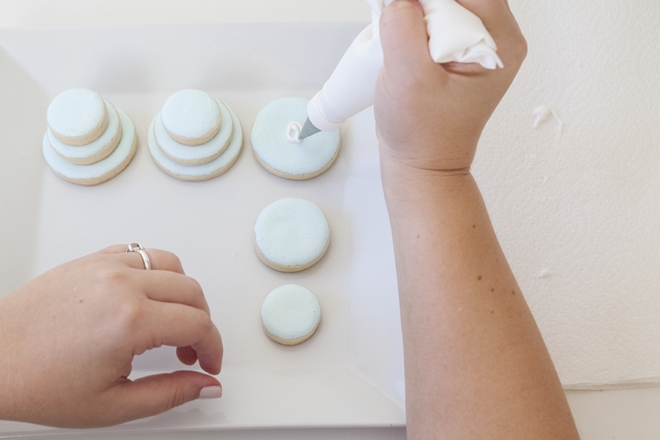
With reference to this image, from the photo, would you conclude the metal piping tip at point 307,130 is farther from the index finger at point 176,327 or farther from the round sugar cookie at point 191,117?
the index finger at point 176,327

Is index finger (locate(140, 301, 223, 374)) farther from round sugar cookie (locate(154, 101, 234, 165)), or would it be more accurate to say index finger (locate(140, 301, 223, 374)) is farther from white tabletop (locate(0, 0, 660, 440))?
white tabletop (locate(0, 0, 660, 440))

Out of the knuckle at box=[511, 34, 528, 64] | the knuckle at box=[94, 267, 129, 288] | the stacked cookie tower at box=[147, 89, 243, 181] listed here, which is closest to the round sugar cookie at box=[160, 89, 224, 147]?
the stacked cookie tower at box=[147, 89, 243, 181]

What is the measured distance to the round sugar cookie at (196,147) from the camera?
0.56 metres

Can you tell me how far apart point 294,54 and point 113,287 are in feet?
1.21

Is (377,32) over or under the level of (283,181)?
over

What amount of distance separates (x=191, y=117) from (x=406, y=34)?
0.31 metres

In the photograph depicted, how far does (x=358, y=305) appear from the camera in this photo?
0.53 m

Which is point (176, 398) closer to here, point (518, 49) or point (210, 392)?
point (210, 392)

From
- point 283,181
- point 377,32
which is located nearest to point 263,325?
point 283,181

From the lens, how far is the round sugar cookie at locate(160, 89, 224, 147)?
554 mm

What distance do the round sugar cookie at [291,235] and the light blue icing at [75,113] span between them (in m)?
0.22

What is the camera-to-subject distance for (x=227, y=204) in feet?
1.89

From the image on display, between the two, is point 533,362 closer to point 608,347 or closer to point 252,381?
point 608,347

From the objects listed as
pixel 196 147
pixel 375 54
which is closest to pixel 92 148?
pixel 196 147
